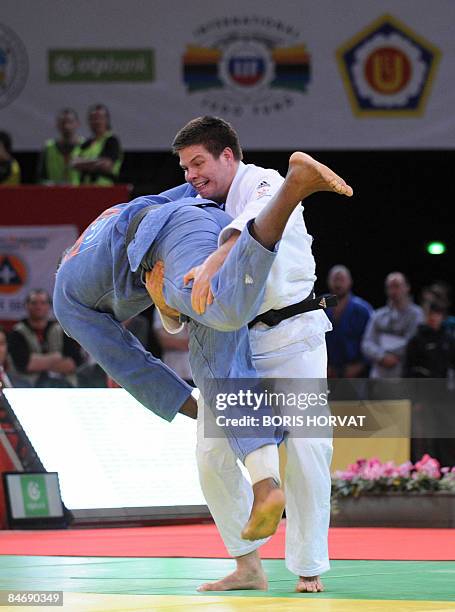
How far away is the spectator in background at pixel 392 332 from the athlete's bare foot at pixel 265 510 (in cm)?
631

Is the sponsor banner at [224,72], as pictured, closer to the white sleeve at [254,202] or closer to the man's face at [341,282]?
the man's face at [341,282]

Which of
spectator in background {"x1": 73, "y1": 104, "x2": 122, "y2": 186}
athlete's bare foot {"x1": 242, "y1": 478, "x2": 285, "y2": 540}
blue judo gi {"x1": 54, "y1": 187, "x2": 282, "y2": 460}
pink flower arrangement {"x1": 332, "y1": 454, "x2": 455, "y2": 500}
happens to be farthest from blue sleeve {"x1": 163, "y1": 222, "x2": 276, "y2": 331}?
spectator in background {"x1": 73, "y1": 104, "x2": 122, "y2": 186}

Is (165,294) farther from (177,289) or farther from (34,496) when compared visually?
(34,496)

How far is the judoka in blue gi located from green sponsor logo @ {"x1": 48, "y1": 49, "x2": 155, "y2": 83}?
639 centimetres

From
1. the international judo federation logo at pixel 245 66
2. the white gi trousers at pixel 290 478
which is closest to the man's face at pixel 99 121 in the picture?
the international judo federation logo at pixel 245 66

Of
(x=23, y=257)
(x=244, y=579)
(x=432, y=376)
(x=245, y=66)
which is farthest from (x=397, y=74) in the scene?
(x=244, y=579)

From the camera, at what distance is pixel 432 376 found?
973 cm

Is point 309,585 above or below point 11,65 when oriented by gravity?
below

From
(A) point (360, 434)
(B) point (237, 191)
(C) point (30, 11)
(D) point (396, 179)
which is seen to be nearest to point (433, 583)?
(B) point (237, 191)

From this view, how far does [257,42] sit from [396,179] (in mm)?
3144

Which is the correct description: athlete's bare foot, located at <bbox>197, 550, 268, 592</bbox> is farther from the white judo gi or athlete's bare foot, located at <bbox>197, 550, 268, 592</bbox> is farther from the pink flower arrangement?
the pink flower arrangement

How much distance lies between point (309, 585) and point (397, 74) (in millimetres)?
7634

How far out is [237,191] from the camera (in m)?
4.45

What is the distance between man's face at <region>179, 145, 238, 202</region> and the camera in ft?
14.6
